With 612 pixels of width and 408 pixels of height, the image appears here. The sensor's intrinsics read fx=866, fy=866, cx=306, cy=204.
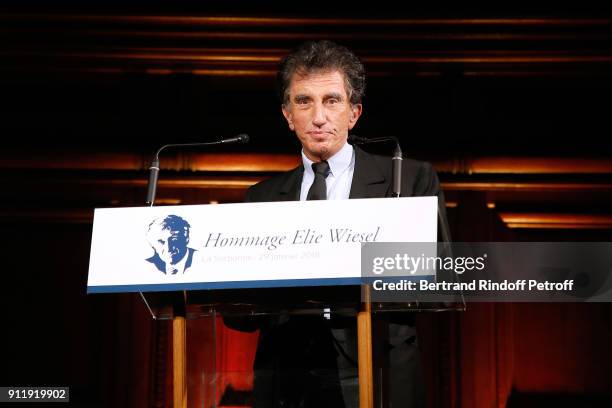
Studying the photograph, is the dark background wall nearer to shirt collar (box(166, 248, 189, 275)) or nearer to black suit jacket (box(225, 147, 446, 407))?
black suit jacket (box(225, 147, 446, 407))

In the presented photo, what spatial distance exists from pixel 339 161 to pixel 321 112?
0.14 metres

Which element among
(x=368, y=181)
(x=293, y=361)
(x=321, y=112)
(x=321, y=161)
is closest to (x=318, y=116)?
(x=321, y=112)

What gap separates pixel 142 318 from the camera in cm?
383

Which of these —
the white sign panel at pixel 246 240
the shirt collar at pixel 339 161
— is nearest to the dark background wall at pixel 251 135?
the shirt collar at pixel 339 161

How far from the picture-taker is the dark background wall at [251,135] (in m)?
3.78

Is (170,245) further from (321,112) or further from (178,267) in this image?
(321,112)

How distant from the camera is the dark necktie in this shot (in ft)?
7.34

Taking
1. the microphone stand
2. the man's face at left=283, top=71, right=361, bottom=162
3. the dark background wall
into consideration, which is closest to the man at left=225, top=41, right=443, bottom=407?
the man's face at left=283, top=71, right=361, bottom=162

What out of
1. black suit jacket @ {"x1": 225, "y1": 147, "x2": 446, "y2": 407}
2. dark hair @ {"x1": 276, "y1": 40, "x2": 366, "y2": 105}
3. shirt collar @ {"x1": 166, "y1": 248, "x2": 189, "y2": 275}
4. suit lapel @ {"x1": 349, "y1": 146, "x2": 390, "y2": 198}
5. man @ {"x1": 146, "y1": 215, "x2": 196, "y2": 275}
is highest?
dark hair @ {"x1": 276, "y1": 40, "x2": 366, "y2": 105}

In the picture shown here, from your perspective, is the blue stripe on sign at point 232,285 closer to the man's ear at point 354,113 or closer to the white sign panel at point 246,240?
the white sign panel at point 246,240

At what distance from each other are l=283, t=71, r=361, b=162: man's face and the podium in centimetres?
57

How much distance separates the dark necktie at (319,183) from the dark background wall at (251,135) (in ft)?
5.46

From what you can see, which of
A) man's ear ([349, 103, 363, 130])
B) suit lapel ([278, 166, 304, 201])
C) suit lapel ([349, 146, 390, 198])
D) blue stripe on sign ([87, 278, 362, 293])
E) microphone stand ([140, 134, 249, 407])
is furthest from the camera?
man's ear ([349, 103, 363, 130])

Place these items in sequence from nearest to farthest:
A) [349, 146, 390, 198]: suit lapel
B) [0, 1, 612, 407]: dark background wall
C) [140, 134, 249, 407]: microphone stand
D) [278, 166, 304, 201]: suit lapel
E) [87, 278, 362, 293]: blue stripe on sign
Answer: [87, 278, 362, 293]: blue stripe on sign → [140, 134, 249, 407]: microphone stand → [349, 146, 390, 198]: suit lapel → [278, 166, 304, 201]: suit lapel → [0, 1, 612, 407]: dark background wall
